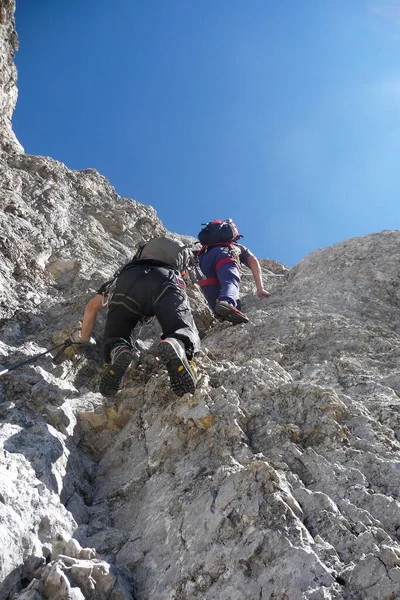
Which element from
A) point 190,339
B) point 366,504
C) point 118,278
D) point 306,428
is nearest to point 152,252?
point 118,278

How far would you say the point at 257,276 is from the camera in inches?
308

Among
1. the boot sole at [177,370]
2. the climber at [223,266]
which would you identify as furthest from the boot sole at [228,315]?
the boot sole at [177,370]

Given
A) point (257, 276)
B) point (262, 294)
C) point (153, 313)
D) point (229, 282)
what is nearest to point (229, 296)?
point (229, 282)

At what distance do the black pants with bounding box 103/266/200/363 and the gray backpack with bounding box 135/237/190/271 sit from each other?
0.32 meters

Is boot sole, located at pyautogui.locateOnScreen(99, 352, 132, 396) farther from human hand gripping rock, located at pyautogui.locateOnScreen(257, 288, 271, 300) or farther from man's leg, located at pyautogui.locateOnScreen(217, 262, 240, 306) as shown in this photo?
human hand gripping rock, located at pyautogui.locateOnScreen(257, 288, 271, 300)

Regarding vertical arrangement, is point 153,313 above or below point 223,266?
below

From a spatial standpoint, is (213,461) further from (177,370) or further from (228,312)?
(228,312)

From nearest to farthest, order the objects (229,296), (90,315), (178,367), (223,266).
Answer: (178,367) < (90,315) < (229,296) < (223,266)

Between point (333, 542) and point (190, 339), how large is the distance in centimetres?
216

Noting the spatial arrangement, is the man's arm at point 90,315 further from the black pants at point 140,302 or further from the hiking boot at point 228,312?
the hiking boot at point 228,312

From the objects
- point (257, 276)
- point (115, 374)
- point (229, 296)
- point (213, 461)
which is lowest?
point (213, 461)

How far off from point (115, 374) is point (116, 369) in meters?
0.05

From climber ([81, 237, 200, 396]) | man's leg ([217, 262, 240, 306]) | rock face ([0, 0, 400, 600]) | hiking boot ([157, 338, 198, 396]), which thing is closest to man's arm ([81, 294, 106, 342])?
climber ([81, 237, 200, 396])

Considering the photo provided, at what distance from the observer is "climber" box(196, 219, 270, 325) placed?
683 centimetres
